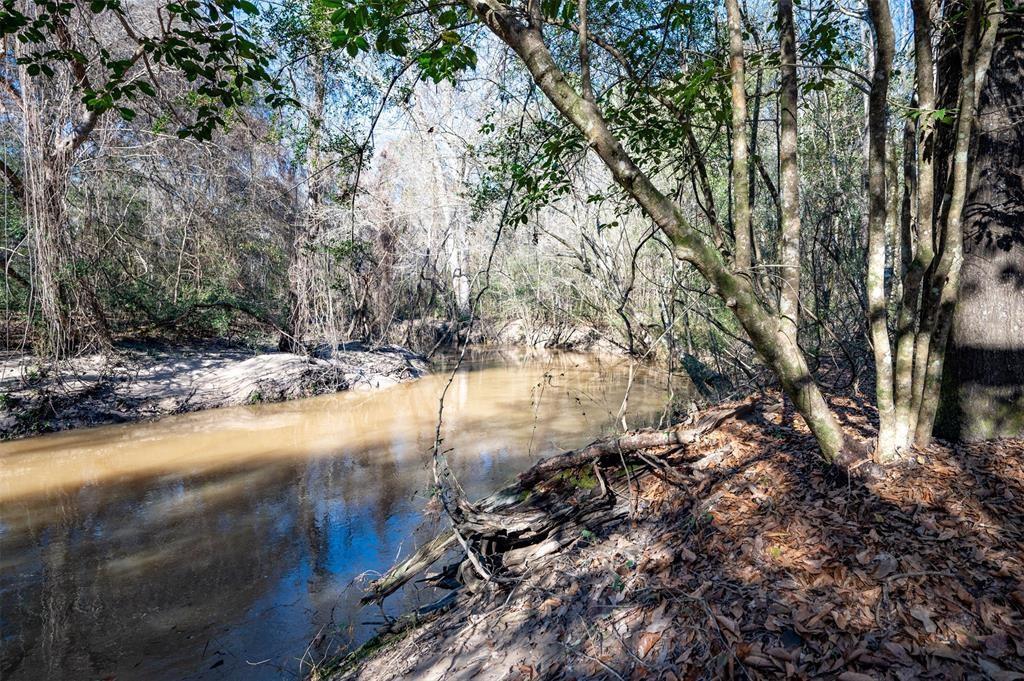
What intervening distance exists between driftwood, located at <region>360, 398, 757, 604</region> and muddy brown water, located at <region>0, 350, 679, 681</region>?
49 centimetres

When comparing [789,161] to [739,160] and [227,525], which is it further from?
[227,525]

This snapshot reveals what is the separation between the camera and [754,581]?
259 centimetres

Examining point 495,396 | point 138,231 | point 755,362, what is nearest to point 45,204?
point 138,231

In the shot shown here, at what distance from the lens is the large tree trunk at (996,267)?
3.11m

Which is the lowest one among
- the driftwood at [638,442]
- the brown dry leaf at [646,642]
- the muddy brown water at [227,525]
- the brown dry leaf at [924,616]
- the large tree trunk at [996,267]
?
the muddy brown water at [227,525]

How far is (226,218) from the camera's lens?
12.8 m

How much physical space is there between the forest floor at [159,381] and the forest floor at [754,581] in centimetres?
932

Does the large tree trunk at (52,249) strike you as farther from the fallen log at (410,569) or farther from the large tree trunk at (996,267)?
the large tree trunk at (996,267)

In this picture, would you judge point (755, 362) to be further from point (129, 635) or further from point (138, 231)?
point (138, 231)

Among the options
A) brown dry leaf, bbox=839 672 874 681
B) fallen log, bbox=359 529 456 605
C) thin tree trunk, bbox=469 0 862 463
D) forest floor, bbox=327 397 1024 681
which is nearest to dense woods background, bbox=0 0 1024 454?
thin tree trunk, bbox=469 0 862 463

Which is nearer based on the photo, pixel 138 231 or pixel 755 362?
pixel 755 362

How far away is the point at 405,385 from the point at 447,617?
37.8 ft

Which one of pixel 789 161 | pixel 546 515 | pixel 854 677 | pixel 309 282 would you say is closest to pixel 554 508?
pixel 546 515

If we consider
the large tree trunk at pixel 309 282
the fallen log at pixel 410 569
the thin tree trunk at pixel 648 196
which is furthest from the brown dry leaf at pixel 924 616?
the large tree trunk at pixel 309 282
